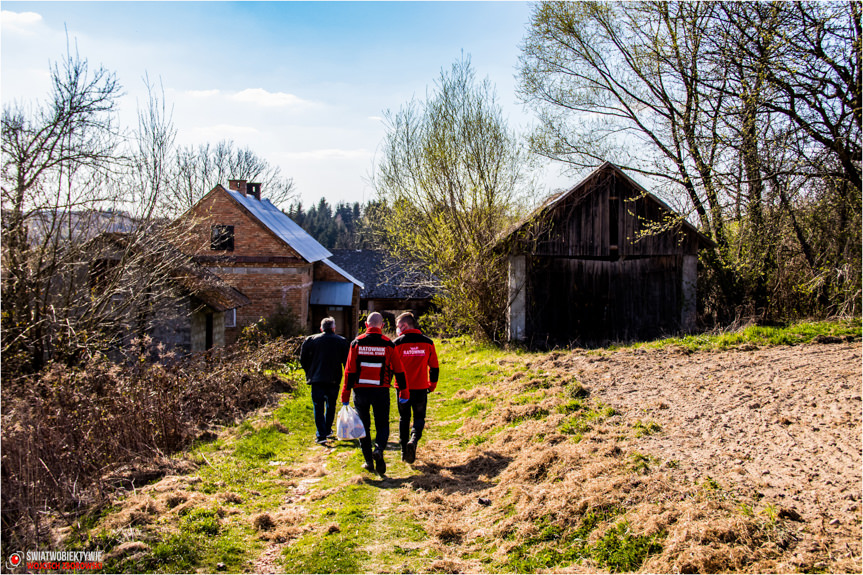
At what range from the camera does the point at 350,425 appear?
7027 mm

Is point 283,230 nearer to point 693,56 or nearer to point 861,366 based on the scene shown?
point 693,56

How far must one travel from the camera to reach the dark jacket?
8.75 metres

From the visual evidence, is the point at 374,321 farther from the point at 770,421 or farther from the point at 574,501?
the point at 770,421

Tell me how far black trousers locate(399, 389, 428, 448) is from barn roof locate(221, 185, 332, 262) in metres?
20.4

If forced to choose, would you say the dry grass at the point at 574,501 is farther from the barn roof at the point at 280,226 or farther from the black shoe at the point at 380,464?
the barn roof at the point at 280,226

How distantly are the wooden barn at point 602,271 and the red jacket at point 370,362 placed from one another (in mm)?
10035

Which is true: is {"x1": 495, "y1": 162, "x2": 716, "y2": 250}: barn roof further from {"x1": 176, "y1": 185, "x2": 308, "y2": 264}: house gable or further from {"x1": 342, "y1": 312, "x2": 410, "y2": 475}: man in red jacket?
{"x1": 176, "y1": 185, "x2": 308, "y2": 264}: house gable

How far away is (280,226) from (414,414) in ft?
81.9

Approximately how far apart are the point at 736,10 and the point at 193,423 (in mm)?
14922

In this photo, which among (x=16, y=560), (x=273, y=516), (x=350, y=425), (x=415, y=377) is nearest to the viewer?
(x=16, y=560)

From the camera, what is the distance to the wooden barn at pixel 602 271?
17031 millimetres

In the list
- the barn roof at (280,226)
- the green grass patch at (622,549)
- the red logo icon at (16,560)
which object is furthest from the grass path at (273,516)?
the barn roof at (280,226)

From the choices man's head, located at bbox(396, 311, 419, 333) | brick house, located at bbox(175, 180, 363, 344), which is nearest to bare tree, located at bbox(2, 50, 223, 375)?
man's head, located at bbox(396, 311, 419, 333)

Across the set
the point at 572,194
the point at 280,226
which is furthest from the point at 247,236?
the point at 572,194
